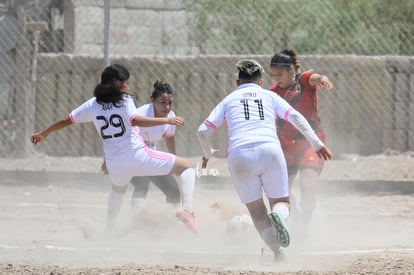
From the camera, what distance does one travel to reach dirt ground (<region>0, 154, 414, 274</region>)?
685cm

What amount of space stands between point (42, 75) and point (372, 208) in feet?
17.2

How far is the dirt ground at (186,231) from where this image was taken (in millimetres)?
6848

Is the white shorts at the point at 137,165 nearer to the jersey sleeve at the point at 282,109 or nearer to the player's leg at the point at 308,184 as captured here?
the player's leg at the point at 308,184

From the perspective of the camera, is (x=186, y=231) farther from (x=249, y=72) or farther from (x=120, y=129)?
(x=249, y=72)

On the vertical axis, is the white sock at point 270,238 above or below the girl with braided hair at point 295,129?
below

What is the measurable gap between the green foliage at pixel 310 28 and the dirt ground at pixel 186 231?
70.2 inches

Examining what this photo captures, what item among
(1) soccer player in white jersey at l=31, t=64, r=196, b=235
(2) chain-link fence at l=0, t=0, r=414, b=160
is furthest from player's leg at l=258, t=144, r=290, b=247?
(2) chain-link fence at l=0, t=0, r=414, b=160

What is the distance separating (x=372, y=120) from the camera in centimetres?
1311

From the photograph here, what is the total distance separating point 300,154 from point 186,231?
1321 mm

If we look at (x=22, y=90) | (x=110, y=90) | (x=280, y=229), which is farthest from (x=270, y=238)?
(x=22, y=90)

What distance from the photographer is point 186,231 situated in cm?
860

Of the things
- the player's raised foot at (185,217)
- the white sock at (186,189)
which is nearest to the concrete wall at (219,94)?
the white sock at (186,189)

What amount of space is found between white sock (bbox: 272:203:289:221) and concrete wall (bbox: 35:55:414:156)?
20.1ft

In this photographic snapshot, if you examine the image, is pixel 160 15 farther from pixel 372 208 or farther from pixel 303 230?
pixel 303 230
